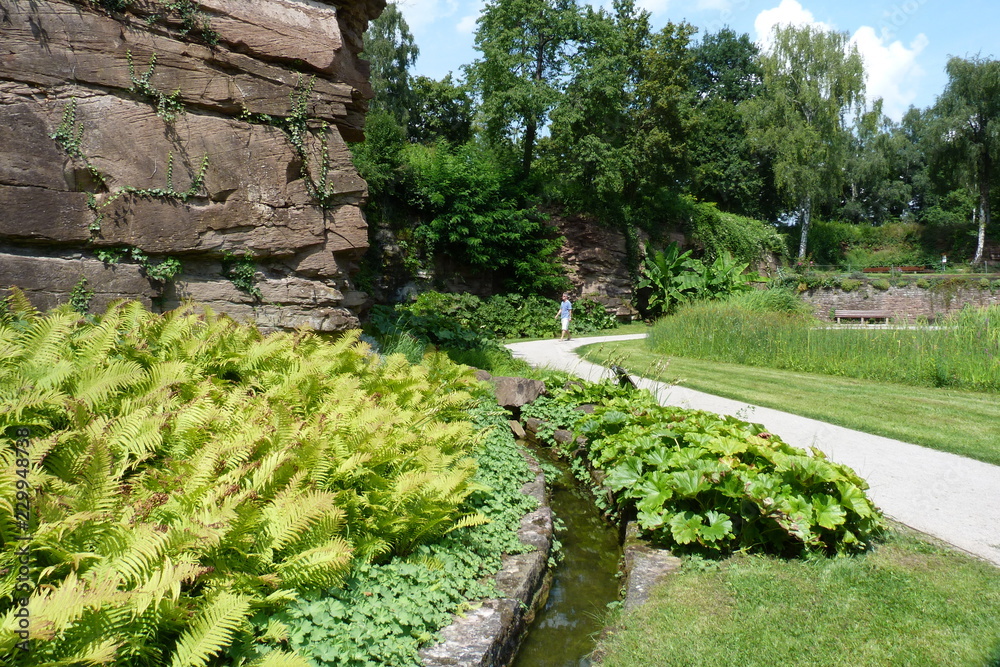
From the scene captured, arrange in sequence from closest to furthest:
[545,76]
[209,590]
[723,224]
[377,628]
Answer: [209,590]
[377,628]
[545,76]
[723,224]

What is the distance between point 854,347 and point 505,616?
9598mm

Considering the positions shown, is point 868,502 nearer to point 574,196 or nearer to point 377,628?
point 377,628

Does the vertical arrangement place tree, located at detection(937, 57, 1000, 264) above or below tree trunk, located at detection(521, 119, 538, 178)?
above

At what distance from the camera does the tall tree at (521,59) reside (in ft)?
63.5

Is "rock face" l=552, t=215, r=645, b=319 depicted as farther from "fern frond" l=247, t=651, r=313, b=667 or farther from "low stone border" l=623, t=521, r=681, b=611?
"fern frond" l=247, t=651, r=313, b=667

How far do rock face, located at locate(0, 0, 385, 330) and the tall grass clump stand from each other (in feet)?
25.8

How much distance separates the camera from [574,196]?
21078 mm

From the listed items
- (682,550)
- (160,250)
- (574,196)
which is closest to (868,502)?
(682,550)

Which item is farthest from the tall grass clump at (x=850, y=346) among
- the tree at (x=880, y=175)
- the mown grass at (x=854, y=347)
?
the tree at (x=880, y=175)

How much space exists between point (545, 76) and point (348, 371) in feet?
59.0

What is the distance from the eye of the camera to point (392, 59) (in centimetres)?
2989

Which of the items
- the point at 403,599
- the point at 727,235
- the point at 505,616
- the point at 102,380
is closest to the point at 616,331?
the point at 727,235

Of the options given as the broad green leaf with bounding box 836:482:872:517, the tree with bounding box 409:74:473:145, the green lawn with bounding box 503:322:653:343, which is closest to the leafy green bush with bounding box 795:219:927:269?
the green lawn with bounding box 503:322:653:343

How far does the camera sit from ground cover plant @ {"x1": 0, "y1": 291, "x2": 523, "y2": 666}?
1.99 m
